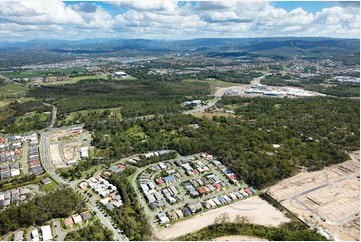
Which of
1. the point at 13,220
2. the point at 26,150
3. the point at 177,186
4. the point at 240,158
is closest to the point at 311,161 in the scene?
the point at 240,158

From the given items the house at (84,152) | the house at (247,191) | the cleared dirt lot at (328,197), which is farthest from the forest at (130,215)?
the cleared dirt lot at (328,197)

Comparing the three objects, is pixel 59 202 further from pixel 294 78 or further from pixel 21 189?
pixel 294 78

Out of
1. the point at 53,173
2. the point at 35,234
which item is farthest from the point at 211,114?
the point at 35,234

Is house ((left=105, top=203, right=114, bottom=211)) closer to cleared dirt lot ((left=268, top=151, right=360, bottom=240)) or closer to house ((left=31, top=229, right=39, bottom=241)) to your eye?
house ((left=31, top=229, right=39, bottom=241))

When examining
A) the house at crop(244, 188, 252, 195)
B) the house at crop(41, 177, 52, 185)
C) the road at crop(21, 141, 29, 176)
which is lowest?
the road at crop(21, 141, 29, 176)

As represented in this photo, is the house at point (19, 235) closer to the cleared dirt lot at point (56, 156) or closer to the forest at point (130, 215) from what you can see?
the forest at point (130, 215)

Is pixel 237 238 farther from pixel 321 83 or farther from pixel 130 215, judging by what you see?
pixel 321 83

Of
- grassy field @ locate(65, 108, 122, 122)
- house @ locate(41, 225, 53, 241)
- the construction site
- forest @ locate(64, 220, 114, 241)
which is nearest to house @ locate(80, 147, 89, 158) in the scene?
the construction site
